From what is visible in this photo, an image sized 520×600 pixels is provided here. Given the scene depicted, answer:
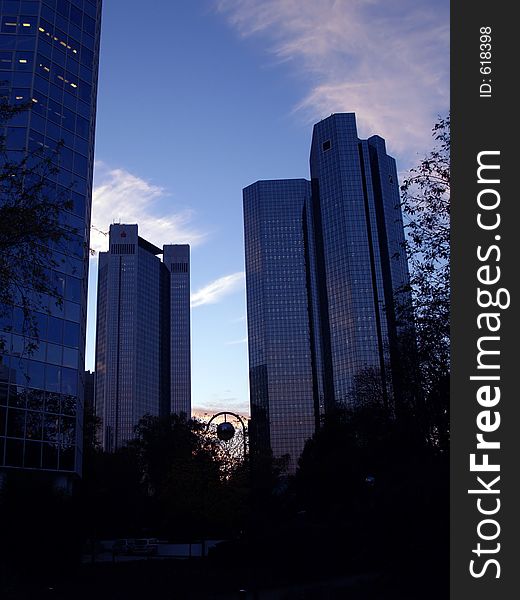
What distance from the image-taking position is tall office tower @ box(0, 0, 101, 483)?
39781 millimetres

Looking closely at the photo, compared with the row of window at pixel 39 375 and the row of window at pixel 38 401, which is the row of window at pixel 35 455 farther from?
the row of window at pixel 39 375

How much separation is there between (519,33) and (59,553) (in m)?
29.0

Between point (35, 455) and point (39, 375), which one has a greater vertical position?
point (39, 375)

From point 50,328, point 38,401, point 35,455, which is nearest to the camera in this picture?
point 35,455

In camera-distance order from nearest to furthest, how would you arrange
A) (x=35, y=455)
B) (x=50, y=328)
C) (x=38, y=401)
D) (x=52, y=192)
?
1. (x=35, y=455)
2. (x=38, y=401)
3. (x=52, y=192)
4. (x=50, y=328)

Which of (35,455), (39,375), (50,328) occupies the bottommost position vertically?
(35,455)

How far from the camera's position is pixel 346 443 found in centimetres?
6109

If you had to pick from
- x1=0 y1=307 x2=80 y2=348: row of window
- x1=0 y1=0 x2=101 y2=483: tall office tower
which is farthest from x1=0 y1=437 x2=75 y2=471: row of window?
x1=0 y1=307 x2=80 y2=348: row of window

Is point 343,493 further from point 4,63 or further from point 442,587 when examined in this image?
point 4,63

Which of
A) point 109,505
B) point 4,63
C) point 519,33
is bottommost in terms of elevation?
point 109,505

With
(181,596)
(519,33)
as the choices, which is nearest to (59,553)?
(181,596)

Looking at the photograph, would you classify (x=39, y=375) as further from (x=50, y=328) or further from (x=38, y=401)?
(x=50, y=328)

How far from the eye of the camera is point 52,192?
42.2 metres

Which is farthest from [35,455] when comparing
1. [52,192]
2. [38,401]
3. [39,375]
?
[52,192]
